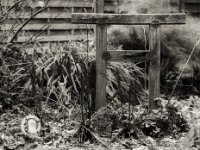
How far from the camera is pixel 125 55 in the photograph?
6492 mm

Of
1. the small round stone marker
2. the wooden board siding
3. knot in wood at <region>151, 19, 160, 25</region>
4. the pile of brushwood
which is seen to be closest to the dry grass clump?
the pile of brushwood

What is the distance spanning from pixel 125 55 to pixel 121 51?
76 mm

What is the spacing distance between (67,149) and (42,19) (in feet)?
20.1

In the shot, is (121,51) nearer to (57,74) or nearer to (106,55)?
Result: (106,55)

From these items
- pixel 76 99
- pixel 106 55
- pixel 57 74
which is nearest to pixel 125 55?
pixel 106 55

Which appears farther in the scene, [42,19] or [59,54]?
[42,19]

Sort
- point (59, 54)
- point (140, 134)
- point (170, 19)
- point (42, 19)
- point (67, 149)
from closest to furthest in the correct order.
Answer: point (67, 149), point (140, 134), point (170, 19), point (59, 54), point (42, 19)

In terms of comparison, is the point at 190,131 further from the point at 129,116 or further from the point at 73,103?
the point at 73,103

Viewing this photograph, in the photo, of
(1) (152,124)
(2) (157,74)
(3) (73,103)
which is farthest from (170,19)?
(3) (73,103)

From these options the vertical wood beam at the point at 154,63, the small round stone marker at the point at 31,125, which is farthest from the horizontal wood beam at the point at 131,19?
the small round stone marker at the point at 31,125

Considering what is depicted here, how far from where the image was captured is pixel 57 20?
11.2 meters

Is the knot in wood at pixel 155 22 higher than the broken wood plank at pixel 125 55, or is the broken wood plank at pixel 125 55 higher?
the knot in wood at pixel 155 22

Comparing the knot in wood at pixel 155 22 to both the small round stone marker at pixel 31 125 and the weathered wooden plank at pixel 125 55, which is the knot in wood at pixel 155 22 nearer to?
the weathered wooden plank at pixel 125 55

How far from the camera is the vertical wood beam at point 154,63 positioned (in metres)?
6.42
